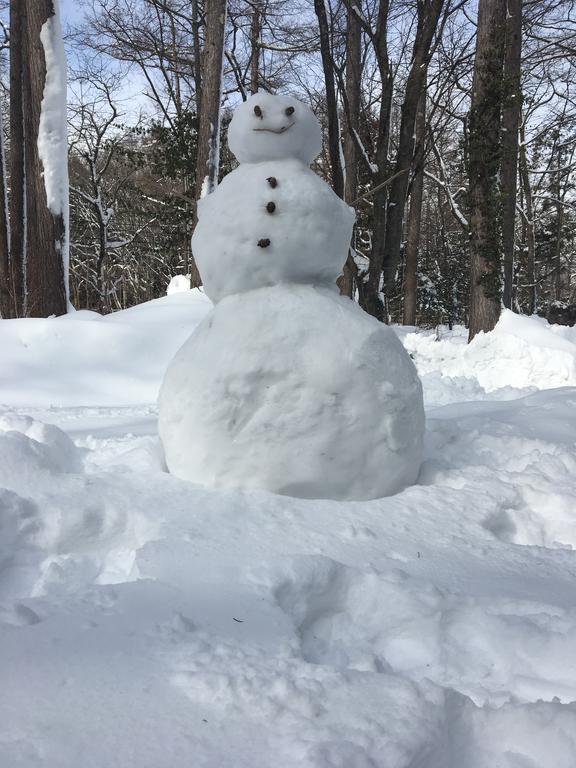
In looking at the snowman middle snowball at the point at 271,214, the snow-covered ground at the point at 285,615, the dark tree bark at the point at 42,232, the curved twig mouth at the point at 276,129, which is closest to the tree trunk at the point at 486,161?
the snow-covered ground at the point at 285,615

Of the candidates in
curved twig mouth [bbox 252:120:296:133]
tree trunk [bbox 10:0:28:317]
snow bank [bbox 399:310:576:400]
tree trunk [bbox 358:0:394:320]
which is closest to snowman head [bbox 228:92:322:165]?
curved twig mouth [bbox 252:120:296:133]

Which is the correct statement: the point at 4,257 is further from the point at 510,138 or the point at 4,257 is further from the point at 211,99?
the point at 510,138

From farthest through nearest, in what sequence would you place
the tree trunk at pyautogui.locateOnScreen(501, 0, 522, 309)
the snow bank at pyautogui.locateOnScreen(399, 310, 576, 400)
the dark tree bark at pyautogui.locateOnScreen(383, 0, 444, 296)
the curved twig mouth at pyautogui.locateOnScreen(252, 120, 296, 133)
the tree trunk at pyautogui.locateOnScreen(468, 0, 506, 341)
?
1. the tree trunk at pyautogui.locateOnScreen(501, 0, 522, 309)
2. the tree trunk at pyautogui.locateOnScreen(468, 0, 506, 341)
3. the dark tree bark at pyautogui.locateOnScreen(383, 0, 444, 296)
4. the snow bank at pyautogui.locateOnScreen(399, 310, 576, 400)
5. the curved twig mouth at pyautogui.locateOnScreen(252, 120, 296, 133)

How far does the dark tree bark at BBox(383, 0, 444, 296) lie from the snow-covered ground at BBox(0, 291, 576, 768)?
4.66 metres

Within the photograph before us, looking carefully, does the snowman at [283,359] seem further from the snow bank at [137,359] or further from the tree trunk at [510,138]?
the tree trunk at [510,138]

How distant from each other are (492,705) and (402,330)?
11044 millimetres

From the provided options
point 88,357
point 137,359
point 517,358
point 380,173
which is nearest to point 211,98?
point 380,173

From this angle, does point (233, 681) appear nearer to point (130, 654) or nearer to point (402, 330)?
point (130, 654)

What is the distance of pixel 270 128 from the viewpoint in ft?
8.37

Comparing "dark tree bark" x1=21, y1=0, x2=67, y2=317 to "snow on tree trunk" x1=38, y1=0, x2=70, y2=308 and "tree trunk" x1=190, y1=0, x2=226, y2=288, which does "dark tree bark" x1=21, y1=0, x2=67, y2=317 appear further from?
"tree trunk" x1=190, y1=0, x2=226, y2=288

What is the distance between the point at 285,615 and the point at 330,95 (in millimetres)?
7078

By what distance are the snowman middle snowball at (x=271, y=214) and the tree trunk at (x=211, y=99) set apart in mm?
5310

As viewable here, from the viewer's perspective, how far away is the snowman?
7.48 ft

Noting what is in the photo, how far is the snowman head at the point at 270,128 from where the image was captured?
256cm
